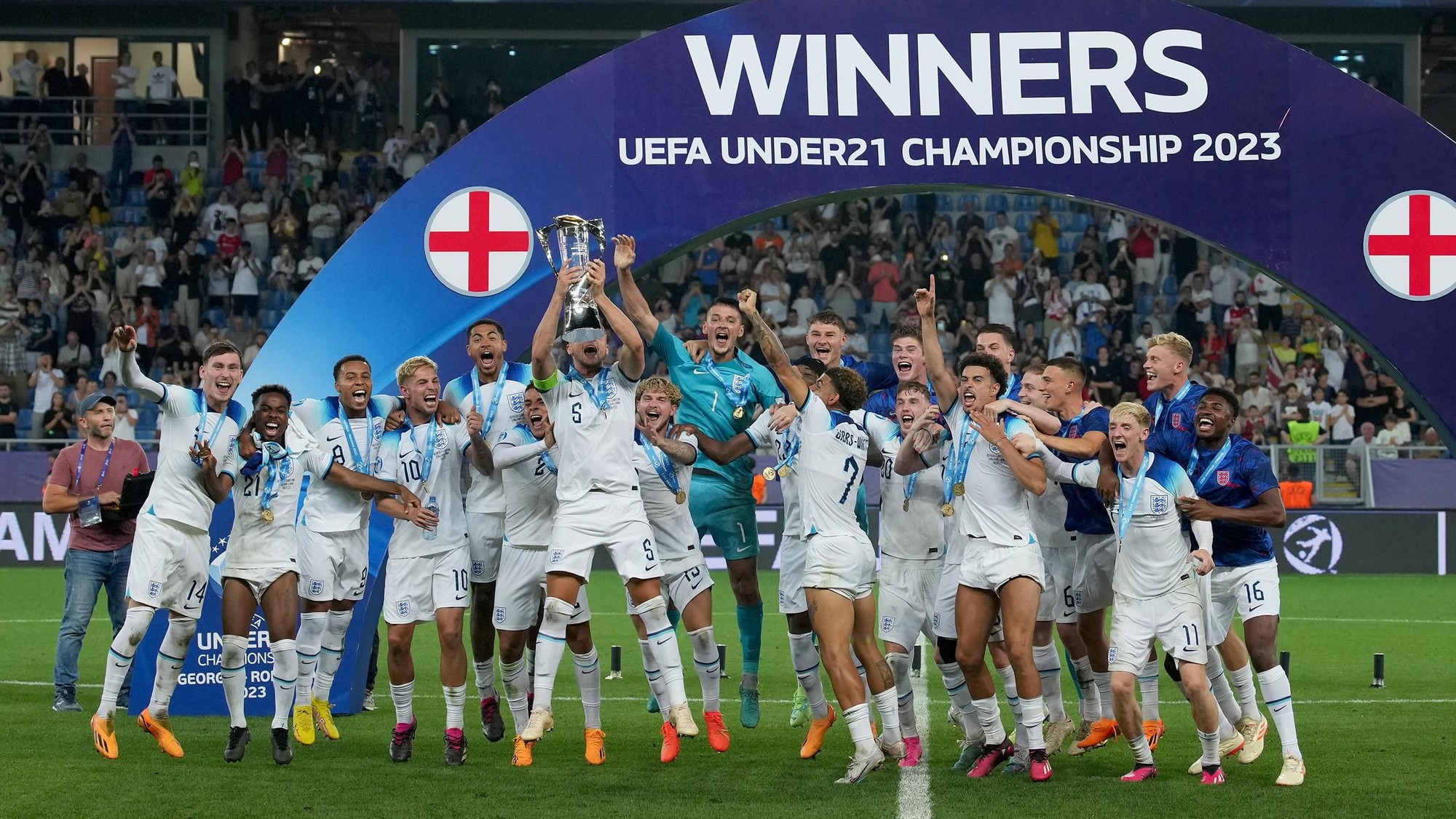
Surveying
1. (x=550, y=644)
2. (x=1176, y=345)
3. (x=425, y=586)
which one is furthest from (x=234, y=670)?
(x=1176, y=345)

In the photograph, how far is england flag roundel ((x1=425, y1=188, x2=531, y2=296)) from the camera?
10594 millimetres

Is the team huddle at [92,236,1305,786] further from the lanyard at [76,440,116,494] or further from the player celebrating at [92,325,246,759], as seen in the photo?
the lanyard at [76,440,116,494]

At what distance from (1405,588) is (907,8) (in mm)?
12093

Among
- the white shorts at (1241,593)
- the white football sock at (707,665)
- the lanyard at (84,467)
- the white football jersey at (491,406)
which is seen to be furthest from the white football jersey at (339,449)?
the white shorts at (1241,593)

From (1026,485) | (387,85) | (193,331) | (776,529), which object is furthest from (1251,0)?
(1026,485)

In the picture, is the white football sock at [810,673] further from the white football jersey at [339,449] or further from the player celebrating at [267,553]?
the white football jersey at [339,449]

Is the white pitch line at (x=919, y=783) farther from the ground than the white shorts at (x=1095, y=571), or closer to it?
closer to it

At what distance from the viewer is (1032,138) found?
10359 mm

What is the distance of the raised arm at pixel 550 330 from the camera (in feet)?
28.2

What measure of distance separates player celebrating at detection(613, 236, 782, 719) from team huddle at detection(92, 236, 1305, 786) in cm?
4

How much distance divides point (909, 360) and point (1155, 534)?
1.83 m

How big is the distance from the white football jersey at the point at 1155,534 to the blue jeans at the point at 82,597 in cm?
652

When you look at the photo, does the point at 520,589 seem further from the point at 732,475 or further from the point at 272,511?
the point at 732,475

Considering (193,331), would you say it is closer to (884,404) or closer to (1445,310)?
(884,404)
